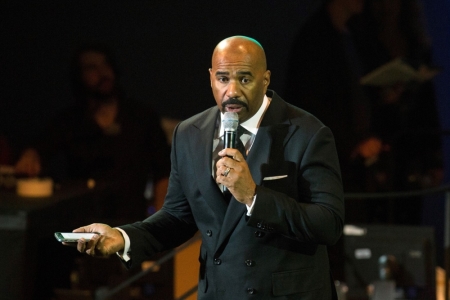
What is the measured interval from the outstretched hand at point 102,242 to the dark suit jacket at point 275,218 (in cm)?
6

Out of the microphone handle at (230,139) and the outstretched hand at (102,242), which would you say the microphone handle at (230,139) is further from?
the outstretched hand at (102,242)

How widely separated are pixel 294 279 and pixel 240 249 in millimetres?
162

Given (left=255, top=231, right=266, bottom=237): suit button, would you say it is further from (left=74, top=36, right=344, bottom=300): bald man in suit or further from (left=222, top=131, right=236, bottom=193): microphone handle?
(left=222, top=131, right=236, bottom=193): microphone handle

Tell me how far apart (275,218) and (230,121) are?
10.4 inches

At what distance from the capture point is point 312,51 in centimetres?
612

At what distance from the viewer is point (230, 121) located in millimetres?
1782

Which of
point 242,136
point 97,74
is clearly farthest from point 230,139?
point 97,74

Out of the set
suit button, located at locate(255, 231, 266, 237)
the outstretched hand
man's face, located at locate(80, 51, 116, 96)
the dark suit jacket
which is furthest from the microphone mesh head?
man's face, located at locate(80, 51, 116, 96)

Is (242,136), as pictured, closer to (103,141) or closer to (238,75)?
(238,75)

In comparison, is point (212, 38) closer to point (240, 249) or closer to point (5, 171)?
point (5, 171)

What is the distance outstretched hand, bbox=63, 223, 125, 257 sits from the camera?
72.2 inches

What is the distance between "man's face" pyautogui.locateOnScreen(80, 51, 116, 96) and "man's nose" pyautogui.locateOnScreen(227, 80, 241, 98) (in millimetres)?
4518

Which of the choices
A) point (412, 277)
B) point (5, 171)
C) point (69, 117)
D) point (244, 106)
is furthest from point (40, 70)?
point (244, 106)

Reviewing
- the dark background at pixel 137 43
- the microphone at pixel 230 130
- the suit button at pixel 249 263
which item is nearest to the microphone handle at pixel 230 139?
the microphone at pixel 230 130
